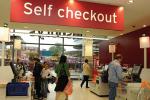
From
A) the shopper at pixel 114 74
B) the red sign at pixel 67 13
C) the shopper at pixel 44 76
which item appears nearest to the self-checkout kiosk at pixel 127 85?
the shopper at pixel 114 74

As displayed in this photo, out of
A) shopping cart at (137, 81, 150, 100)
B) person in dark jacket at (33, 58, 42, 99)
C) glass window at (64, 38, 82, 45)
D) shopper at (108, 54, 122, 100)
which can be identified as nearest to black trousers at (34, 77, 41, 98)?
person in dark jacket at (33, 58, 42, 99)

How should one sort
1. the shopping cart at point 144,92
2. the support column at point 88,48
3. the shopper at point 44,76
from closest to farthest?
1. the shopping cart at point 144,92
2. the shopper at point 44,76
3. the support column at point 88,48

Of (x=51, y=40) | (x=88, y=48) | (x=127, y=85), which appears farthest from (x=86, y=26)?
(x=51, y=40)

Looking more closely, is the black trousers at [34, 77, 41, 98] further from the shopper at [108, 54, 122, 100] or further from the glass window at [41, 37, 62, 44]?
the glass window at [41, 37, 62, 44]

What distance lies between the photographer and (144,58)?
7336mm

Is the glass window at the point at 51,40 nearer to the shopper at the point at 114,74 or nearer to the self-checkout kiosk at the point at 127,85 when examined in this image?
the self-checkout kiosk at the point at 127,85

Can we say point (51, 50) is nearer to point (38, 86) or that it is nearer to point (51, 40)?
point (51, 40)

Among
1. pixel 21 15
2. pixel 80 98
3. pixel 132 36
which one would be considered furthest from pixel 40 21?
pixel 132 36

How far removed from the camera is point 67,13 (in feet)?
14.7

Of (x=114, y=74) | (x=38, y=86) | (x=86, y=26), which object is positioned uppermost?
(x=86, y=26)

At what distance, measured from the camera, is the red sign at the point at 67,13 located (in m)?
4.24

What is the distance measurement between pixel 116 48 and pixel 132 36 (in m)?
1.59

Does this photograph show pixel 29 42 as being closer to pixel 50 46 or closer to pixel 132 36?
pixel 50 46

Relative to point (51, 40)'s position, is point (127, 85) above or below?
below
